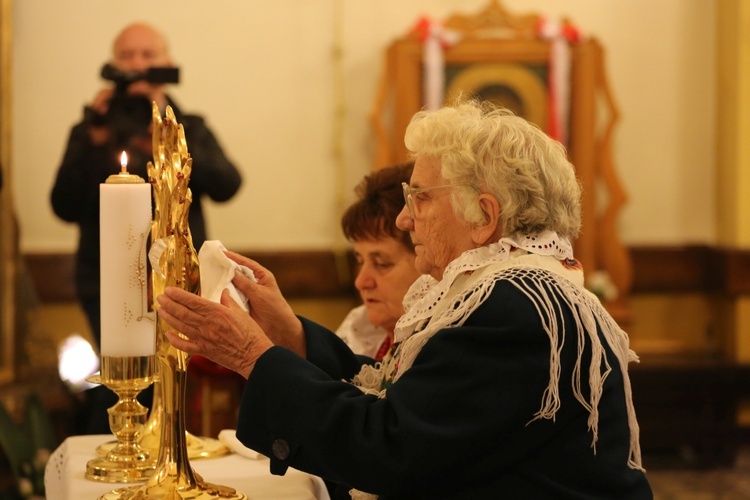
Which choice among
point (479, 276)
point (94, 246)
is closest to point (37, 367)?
point (94, 246)

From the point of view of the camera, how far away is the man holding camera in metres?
4.16

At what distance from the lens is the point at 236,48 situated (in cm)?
644

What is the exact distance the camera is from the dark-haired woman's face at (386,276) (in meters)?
2.87

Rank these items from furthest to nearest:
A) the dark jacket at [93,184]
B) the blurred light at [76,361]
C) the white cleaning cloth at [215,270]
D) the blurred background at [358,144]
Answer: the blurred background at [358,144] < the blurred light at [76,361] < the dark jacket at [93,184] < the white cleaning cloth at [215,270]

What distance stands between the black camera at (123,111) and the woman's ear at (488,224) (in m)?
2.41

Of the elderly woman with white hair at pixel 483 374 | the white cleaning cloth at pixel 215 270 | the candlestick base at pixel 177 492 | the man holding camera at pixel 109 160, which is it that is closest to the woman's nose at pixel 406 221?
the elderly woman with white hair at pixel 483 374

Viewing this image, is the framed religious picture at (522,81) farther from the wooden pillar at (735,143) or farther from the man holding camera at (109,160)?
the man holding camera at (109,160)

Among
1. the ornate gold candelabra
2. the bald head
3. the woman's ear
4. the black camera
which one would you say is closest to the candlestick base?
the ornate gold candelabra

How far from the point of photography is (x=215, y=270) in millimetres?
2004

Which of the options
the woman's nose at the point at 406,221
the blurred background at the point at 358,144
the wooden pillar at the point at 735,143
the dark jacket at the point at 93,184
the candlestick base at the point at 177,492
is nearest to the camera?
the candlestick base at the point at 177,492

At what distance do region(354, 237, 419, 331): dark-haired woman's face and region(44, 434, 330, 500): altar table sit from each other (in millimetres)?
704

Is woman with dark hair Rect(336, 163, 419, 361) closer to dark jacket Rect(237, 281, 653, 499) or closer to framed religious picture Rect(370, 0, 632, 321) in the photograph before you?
dark jacket Rect(237, 281, 653, 499)

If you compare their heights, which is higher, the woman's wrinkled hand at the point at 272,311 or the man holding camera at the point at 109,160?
the man holding camera at the point at 109,160

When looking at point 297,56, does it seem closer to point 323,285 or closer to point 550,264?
point 323,285
